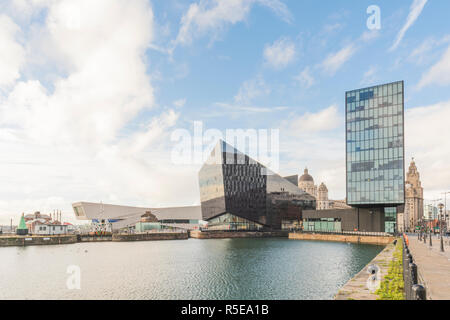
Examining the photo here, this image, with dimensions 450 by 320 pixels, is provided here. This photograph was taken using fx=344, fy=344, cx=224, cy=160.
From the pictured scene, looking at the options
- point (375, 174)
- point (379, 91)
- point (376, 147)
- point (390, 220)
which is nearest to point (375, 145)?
point (376, 147)

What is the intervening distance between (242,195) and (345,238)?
36.2 m

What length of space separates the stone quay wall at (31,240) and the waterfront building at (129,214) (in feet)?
185

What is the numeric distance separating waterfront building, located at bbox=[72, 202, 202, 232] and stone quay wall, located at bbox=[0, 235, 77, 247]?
56.4 meters

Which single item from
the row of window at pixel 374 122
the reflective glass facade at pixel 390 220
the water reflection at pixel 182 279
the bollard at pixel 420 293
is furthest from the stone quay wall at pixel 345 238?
the bollard at pixel 420 293

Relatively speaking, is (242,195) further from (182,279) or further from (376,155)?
(182,279)

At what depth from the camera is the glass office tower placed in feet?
270

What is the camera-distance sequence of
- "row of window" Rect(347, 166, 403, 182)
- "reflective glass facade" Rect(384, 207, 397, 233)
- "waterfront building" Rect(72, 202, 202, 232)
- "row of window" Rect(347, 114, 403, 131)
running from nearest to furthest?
"row of window" Rect(347, 166, 403, 182) < "row of window" Rect(347, 114, 403, 131) < "reflective glass facade" Rect(384, 207, 397, 233) < "waterfront building" Rect(72, 202, 202, 232)

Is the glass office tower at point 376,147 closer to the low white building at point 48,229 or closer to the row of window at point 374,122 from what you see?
the row of window at point 374,122

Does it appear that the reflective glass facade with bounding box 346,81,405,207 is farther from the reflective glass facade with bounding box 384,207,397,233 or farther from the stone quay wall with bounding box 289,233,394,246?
the stone quay wall with bounding box 289,233,394,246

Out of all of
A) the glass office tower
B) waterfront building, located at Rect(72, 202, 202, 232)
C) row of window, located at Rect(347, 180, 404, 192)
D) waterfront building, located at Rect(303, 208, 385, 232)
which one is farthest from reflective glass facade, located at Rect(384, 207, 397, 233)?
waterfront building, located at Rect(72, 202, 202, 232)

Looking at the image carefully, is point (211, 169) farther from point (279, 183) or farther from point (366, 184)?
point (366, 184)

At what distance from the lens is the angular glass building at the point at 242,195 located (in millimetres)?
109188

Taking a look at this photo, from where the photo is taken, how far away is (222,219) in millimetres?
112875
